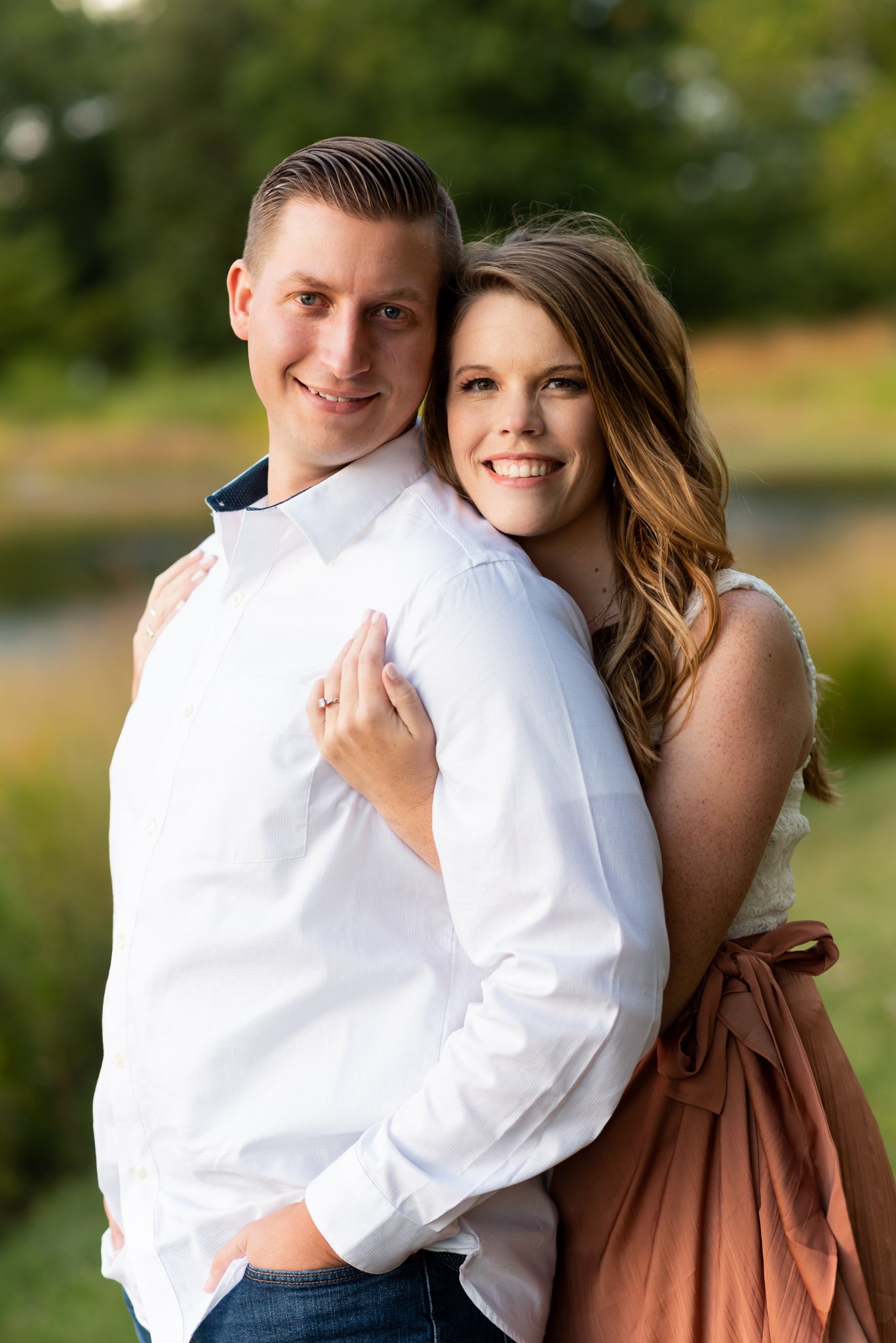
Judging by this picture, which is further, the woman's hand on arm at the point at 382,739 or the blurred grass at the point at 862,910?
the blurred grass at the point at 862,910

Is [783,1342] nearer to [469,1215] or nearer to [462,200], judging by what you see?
[469,1215]

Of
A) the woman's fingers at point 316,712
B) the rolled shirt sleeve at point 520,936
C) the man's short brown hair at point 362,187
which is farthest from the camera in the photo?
the man's short brown hair at point 362,187

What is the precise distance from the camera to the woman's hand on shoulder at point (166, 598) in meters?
1.86

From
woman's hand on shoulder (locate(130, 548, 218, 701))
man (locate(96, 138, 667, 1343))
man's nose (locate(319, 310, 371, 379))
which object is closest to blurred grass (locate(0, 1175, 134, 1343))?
man (locate(96, 138, 667, 1343))

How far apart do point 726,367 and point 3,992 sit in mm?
5250

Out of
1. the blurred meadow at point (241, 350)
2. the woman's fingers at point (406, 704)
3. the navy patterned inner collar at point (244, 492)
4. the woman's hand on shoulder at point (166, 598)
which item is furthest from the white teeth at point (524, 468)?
the blurred meadow at point (241, 350)

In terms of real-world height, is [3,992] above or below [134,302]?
below

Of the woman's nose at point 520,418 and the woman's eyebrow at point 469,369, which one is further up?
the woman's eyebrow at point 469,369

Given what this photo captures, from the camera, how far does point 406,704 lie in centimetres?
135

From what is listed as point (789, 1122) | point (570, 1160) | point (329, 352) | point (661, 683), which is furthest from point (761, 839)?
point (329, 352)

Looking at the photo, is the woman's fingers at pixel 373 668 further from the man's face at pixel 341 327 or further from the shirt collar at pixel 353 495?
the man's face at pixel 341 327

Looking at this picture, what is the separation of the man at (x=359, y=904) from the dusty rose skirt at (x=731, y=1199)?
0.08m

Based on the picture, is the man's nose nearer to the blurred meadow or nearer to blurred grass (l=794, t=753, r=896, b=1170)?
blurred grass (l=794, t=753, r=896, b=1170)

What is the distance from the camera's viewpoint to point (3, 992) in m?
4.98
